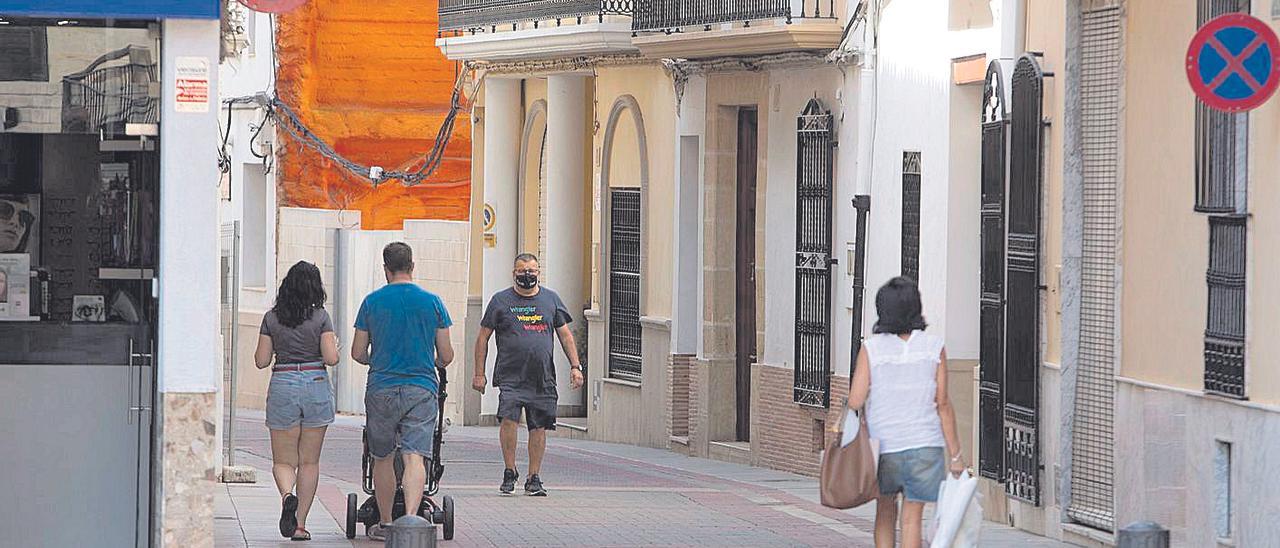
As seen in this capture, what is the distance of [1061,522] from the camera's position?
15297 mm

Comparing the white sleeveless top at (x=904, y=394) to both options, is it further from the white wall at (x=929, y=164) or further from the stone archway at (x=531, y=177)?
the stone archway at (x=531, y=177)

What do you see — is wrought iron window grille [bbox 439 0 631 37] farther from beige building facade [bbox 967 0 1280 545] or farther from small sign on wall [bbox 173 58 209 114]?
small sign on wall [bbox 173 58 209 114]

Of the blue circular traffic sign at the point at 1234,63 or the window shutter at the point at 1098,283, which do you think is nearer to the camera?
the blue circular traffic sign at the point at 1234,63

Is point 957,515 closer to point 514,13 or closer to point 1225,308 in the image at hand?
point 1225,308

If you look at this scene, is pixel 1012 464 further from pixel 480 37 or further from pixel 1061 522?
pixel 480 37

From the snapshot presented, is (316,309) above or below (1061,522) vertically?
above

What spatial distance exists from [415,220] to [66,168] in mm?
20988

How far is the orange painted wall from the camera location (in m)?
32.8

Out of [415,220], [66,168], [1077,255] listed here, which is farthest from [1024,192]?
[415,220]

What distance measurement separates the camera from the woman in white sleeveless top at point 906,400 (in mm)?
11359

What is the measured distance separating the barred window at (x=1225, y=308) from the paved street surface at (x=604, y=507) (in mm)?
2516

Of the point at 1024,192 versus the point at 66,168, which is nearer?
the point at 66,168

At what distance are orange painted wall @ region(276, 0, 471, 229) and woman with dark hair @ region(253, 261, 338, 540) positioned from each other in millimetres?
18674

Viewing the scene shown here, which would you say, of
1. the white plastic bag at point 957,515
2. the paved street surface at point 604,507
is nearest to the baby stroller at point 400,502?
the paved street surface at point 604,507
